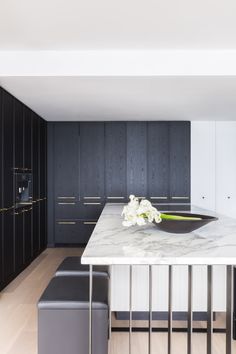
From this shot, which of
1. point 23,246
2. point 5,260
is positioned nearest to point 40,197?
point 23,246

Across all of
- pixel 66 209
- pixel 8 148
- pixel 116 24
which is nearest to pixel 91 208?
pixel 66 209

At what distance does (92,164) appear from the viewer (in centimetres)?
559

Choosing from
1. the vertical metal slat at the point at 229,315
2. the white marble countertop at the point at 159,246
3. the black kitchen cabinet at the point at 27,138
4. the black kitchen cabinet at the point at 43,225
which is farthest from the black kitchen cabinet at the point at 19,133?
the vertical metal slat at the point at 229,315

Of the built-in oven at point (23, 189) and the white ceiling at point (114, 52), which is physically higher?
the white ceiling at point (114, 52)

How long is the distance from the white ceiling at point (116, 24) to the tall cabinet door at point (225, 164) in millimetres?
2867

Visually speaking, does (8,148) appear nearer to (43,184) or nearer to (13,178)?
(13,178)

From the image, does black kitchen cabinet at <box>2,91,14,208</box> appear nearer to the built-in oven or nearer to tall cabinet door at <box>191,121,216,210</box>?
the built-in oven

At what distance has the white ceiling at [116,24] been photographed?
222 centimetres

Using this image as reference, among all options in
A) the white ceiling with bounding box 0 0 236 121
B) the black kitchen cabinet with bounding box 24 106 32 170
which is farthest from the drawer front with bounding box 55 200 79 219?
the white ceiling with bounding box 0 0 236 121

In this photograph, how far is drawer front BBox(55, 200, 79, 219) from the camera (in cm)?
559

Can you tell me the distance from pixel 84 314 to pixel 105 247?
440mm

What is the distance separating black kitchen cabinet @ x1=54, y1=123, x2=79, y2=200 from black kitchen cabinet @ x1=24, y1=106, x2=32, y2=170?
1.07 meters

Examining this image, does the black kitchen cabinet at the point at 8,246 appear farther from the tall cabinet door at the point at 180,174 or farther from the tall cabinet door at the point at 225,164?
the tall cabinet door at the point at 225,164

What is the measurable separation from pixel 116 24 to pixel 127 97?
59.3 inches
